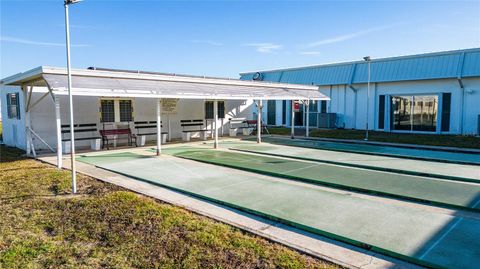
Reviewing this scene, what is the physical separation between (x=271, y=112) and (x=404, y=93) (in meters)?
10.3

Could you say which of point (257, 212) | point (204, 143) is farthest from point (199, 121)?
point (257, 212)

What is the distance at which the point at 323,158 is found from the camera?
1160 cm

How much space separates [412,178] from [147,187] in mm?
6507

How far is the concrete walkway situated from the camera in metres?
4.00

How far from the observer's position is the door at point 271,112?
27845 millimetres

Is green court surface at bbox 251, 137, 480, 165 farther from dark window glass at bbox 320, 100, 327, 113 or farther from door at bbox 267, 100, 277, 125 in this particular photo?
door at bbox 267, 100, 277, 125

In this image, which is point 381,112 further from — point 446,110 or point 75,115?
point 75,115

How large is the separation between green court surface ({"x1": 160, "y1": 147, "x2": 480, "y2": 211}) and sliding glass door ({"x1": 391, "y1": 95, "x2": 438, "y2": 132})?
13348 mm

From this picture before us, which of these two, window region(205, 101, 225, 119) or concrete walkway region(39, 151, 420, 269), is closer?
concrete walkway region(39, 151, 420, 269)

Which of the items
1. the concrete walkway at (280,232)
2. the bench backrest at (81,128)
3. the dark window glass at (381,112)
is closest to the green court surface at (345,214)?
the concrete walkway at (280,232)

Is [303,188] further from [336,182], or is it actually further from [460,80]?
[460,80]

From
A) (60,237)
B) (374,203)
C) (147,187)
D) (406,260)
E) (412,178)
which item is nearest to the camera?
(406,260)

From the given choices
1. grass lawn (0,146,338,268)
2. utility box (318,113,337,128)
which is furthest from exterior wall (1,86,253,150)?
utility box (318,113,337,128)

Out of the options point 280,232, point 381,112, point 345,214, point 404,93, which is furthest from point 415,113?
point 280,232
